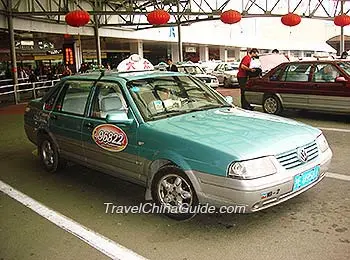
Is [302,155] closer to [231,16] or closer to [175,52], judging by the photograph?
[231,16]

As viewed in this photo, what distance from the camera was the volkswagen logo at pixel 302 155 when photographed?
391 cm

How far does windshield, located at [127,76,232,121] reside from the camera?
4.64 m

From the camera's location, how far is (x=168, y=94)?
494cm

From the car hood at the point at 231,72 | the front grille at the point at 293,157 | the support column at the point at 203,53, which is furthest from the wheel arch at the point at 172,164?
the support column at the point at 203,53

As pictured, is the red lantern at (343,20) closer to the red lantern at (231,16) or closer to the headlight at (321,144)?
the red lantern at (231,16)

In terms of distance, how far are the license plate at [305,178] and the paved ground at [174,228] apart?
1.18 ft

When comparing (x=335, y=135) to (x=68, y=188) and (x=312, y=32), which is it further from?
(x=312, y=32)

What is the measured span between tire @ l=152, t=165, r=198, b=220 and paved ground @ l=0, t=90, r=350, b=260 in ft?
0.40

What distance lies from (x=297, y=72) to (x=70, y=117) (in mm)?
6263

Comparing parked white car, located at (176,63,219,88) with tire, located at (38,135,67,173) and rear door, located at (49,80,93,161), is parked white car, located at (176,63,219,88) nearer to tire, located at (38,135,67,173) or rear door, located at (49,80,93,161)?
tire, located at (38,135,67,173)

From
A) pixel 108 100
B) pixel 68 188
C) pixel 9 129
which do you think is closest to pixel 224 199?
pixel 108 100

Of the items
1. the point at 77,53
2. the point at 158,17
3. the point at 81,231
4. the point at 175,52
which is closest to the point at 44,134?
the point at 81,231

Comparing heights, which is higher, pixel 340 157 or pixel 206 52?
pixel 206 52

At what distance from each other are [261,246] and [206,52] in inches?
1521
